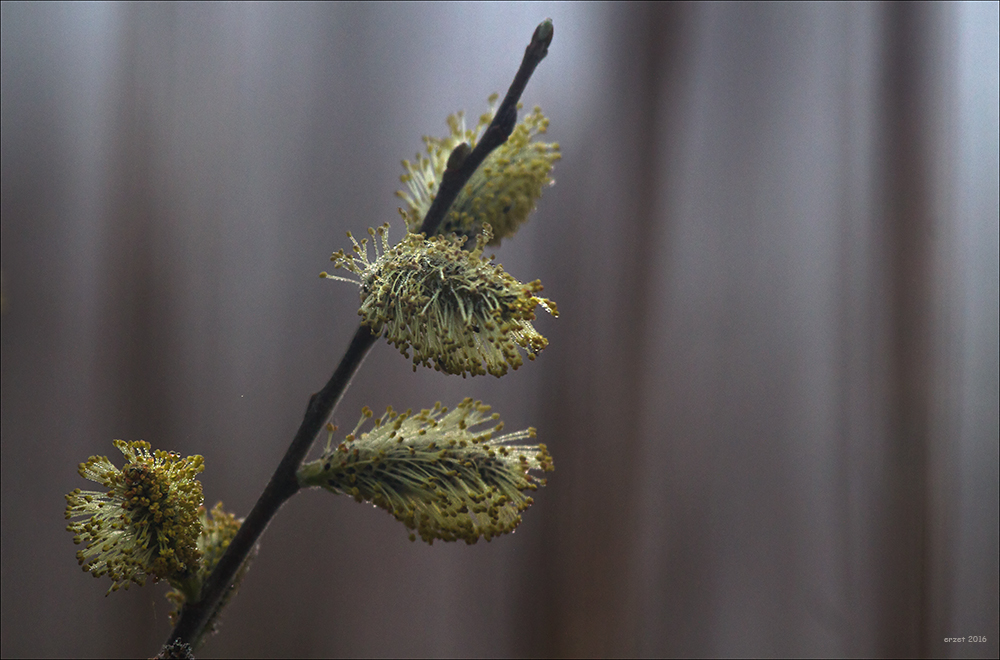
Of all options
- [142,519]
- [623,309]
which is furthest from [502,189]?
[623,309]

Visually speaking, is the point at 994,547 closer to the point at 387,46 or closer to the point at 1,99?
the point at 387,46

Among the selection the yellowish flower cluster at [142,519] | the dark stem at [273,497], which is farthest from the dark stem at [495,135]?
the yellowish flower cluster at [142,519]

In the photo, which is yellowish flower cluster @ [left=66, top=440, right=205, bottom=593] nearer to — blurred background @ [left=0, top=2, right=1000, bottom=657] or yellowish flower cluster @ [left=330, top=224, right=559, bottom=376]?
yellowish flower cluster @ [left=330, top=224, right=559, bottom=376]

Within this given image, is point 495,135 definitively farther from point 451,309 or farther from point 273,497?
point 273,497

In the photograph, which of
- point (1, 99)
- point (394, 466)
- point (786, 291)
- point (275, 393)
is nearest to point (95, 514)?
point (394, 466)

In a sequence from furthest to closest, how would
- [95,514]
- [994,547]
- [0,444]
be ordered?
[994,547] < [0,444] < [95,514]

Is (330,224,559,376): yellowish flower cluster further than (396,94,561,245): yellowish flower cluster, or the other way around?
(396,94,561,245): yellowish flower cluster

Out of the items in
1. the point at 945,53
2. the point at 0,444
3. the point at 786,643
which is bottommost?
the point at 786,643

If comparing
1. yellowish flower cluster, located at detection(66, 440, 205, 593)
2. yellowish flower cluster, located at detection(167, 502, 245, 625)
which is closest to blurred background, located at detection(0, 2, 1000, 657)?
yellowish flower cluster, located at detection(167, 502, 245, 625)
